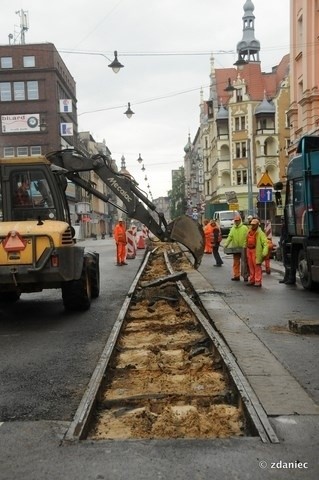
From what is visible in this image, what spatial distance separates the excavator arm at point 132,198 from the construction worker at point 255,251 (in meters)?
A: 2.77

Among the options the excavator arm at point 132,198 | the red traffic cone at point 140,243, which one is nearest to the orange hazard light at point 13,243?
the excavator arm at point 132,198

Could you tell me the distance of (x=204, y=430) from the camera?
456cm

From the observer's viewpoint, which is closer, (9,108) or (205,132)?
(9,108)

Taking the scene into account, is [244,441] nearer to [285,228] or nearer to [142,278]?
[285,228]

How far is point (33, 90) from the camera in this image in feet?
217

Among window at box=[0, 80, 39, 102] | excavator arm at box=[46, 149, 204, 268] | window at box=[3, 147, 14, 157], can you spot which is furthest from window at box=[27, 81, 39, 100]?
excavator arm at box=[46, 149, 204, 268]

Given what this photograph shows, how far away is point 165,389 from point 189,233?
256 inches

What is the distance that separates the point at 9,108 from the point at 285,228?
189 ft

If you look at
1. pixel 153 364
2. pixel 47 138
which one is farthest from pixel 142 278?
pixel 47 138

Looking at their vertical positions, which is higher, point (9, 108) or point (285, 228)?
point (9, 108)

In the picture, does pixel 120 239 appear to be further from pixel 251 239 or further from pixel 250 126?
pixel 250 126

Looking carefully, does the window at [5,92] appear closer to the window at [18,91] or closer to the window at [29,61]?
the window at [18,91]

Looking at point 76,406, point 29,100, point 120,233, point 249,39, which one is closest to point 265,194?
point 120,233

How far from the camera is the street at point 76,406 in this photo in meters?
3.76
